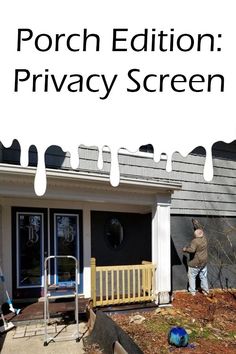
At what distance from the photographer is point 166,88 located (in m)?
0.82

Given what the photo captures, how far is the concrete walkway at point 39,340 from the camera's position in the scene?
5.47 meters

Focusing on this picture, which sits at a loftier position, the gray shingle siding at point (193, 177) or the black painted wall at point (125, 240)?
the gray shingle siding at point (193, 177)

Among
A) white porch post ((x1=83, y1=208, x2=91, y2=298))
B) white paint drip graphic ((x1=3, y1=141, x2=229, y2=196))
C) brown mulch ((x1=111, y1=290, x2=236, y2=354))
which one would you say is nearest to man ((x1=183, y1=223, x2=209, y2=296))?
brown mulch ((x1=111, y1=290, x2=236, y2=354))

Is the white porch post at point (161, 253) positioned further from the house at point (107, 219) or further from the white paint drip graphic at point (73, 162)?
the white paint drip graphic at point (73, 162)

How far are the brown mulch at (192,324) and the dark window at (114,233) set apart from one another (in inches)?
76.9

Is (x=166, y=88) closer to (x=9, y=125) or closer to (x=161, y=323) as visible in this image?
(x=9, y=125)

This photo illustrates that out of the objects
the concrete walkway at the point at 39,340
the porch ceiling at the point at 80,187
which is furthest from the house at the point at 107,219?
the concrete walkway at the point at 39,340

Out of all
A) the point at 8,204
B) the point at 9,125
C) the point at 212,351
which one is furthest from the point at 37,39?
the point at 8,204

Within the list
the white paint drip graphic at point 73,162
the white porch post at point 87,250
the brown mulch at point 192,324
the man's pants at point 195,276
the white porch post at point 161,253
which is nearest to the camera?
the white paint drip graphic at point 73,162

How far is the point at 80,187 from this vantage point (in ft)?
24.4

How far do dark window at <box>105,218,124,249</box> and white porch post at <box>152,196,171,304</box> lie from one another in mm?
1485

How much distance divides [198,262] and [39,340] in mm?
4657

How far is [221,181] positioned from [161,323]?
17.1ft

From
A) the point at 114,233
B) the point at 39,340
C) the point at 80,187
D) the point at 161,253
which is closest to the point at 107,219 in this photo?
the point at 114,233
